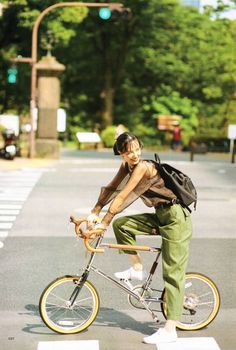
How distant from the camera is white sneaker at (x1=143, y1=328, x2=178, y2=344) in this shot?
6.47 metres

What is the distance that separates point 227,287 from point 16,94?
4051cm

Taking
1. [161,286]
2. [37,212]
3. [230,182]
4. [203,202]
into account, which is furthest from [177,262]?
[230,182]

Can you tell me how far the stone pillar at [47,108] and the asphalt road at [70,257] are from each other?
9620 millimetres

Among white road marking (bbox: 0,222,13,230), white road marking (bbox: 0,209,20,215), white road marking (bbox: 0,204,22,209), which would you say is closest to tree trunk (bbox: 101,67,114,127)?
white road marking (bbox: 0,204,22,209)

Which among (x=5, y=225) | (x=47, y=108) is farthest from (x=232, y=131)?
(x=5, y=225)

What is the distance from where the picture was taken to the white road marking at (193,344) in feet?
21.0

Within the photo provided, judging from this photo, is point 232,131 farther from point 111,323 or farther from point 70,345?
point 70,345

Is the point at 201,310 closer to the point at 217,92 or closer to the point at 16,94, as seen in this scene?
the point at 16,94

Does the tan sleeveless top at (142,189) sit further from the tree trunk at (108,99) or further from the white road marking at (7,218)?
the tree trunk at (108,99)

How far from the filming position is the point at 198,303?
6898 mm

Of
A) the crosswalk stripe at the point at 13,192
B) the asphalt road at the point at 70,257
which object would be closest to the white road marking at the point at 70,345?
the asphalt road at the point at 70,257

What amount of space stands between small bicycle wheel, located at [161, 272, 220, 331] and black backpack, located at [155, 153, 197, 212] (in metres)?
0.72

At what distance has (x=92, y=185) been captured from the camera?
71.9 feet

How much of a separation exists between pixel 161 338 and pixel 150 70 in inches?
2089
